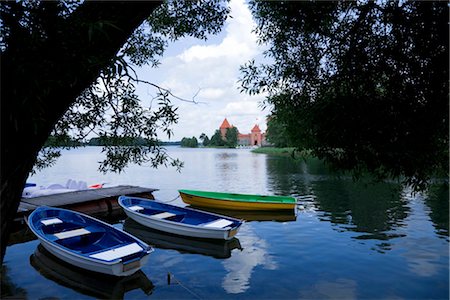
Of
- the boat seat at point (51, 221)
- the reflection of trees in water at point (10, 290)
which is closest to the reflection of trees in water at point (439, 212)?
the reflection of trees in water at point (10, 290)

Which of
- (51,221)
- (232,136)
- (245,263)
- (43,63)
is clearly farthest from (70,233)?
(232,136)

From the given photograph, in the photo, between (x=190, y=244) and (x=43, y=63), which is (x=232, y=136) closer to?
(x=190, y=244)

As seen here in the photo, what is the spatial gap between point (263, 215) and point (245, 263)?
8.30m

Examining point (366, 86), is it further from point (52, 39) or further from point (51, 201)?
point (51, 201)

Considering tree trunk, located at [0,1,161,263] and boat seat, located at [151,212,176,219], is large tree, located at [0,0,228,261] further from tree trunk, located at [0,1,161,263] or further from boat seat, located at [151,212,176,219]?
boat seat, located at [151,212,176,219]

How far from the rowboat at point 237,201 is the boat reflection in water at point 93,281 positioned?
10.9m

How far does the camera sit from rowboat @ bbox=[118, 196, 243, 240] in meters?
14.4

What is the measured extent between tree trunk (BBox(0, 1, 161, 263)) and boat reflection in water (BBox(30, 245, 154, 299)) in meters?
7.21

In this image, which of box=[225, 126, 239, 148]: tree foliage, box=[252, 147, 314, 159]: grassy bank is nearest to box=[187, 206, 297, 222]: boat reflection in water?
box=[252, 147, 314, 159]: grassy bank

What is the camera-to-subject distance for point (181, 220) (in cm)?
1683

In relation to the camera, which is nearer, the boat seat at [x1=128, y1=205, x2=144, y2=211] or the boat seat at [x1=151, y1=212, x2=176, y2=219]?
the boat seat at [x1=151, y1=212, x2=176, y2=219]

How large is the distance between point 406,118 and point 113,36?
4.40 m

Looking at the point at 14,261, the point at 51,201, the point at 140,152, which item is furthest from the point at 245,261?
the point at 51,201

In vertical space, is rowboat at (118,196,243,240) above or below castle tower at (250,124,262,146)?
below
